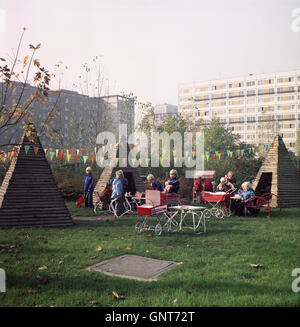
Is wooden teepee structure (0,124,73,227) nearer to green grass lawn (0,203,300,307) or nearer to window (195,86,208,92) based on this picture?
green grass lawn (0,203,300,307)

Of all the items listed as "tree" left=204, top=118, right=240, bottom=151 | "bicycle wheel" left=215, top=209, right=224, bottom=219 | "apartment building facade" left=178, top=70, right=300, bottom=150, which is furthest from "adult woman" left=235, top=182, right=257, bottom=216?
"apartment building facade" left=178, top=70, right=300, bottom=150

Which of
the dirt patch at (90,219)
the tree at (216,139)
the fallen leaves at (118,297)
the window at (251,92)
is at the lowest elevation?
the dirt patch at (90,219)

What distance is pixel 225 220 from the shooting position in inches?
433

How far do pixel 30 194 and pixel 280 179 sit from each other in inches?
437

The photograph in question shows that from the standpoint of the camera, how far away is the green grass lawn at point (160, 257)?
426 centimetres

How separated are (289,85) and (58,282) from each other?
300 ft

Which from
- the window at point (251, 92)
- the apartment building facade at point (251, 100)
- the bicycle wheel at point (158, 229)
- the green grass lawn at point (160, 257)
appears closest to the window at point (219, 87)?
the apartment building facade at point (251, 100)

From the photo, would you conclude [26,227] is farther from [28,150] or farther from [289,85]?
[289,85]

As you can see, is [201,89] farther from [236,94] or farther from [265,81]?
[265,81]

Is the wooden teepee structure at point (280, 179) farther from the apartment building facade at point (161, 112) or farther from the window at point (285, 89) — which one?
the window at point (285, 89)

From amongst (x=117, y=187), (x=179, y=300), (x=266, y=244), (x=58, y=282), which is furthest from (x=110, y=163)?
(x=179, y=300)

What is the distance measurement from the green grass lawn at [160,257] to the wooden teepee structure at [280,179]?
16.3 ft

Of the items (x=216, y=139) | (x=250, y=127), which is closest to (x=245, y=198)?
(x=216, y=139)
